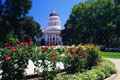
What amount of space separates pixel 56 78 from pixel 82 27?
3013 centimetres

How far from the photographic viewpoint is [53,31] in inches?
3361

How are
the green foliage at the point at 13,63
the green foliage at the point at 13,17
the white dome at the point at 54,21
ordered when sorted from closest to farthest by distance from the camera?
1. the green foliage at the point at 13,63
2. the green foliage at the point at 13,17
3. the white dome at the point at 54,21

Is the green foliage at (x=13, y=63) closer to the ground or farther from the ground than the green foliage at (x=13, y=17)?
closer to the ground

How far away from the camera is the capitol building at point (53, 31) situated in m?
85.7

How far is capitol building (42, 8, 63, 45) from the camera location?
8569 cm

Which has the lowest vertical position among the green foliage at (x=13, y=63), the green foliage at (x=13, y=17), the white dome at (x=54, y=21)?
the green foliage at (x=13, y=63)

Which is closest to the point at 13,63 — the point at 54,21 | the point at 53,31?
the point at 53,31

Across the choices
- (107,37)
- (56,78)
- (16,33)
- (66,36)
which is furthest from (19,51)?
(66,36)

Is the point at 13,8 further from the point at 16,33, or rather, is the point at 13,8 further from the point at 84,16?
the point at 84,16

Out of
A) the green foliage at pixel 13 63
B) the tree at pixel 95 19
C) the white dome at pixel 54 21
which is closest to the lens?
the green foliage at pixel 13 63

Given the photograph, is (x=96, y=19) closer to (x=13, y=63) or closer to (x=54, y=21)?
(x=13, y=63)

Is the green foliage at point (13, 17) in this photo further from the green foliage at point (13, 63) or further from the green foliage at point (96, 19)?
the green foliage at point (13, 63)

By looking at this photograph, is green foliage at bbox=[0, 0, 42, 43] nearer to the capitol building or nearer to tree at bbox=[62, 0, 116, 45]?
tree at bbox=[62, 0, 116, 45]

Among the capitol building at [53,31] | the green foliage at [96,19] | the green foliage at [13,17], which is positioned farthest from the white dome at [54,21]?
the green foliage at [13,17]
